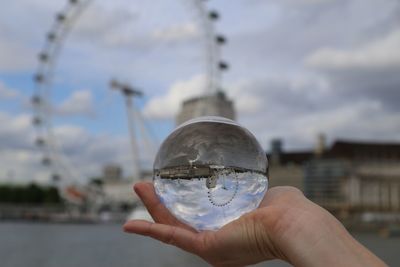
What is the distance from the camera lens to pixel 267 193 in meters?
2.10

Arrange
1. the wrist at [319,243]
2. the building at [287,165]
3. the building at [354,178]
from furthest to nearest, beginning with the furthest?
the building at [287,165] → the building at [354,178] → the wrist at [319,243]

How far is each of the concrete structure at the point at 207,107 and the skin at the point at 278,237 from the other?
4784 centimetres

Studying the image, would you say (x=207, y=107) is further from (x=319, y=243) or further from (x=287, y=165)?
(x=287, y=165)

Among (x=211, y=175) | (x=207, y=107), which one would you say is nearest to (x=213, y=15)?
(x=207, y=107)

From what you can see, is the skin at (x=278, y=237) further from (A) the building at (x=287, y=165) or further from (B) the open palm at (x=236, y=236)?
(A) the building at (x=287, y=165)

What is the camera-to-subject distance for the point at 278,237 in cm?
174

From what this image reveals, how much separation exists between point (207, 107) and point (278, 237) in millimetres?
Answer: 51465

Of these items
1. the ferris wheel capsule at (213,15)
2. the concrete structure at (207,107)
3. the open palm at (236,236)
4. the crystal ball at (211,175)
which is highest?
the ferris wheel capsule at (213,15)

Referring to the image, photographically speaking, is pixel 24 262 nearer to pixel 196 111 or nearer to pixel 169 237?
pixel 169 237

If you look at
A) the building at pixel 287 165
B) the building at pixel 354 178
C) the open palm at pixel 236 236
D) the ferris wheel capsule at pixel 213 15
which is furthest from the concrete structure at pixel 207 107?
the open palm at pixel 236 236

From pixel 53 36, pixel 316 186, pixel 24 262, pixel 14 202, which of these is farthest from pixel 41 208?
pixel 24 262

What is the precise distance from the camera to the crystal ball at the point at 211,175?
2.06m

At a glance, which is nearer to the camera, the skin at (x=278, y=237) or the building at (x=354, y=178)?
the skin at (x=278, y=237)

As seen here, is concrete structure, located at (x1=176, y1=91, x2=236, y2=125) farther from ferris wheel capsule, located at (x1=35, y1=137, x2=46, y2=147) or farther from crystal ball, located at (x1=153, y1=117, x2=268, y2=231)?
crystal ball, located at (x1=153, y1=117, x2=268, y2=231)
